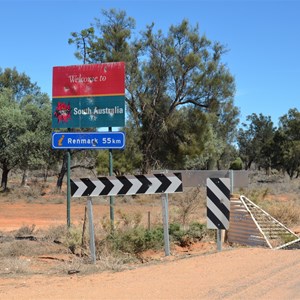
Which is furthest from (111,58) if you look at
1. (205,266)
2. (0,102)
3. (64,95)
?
(205,266)

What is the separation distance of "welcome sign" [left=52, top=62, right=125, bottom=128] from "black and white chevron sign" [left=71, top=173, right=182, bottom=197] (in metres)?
3.72

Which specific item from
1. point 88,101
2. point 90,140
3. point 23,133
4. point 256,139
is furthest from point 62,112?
point 256,139

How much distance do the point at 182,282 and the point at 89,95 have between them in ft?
23.7

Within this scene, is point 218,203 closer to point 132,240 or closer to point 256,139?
point 132,240

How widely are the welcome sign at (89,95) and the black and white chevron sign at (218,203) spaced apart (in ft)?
12.6

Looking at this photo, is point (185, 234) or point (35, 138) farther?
point (35, 138)

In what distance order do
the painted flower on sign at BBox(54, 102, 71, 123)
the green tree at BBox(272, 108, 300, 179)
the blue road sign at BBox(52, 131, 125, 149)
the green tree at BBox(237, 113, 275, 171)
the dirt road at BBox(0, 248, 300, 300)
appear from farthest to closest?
the green tree at BBox(237, 113, 275, 171)
the green tree at BBox(272, 108, 300, 179)
the painted flower on sign at BBox(54, 102, 71, 123)
the blue road sign at BBox(52, 131, 125, 149)
the dirt road at BBox(0, 248, 300, 300)

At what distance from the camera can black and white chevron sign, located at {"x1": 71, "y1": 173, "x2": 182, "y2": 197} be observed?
29.9 feet

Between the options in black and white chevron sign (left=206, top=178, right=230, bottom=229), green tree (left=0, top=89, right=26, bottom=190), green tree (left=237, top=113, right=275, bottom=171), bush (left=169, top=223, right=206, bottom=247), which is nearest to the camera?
black and white chevron sign (left=206, top=178, right=230, bottom=229)

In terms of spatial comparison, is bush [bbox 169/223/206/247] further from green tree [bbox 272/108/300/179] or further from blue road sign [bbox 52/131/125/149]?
green tree [bbox 272/108/300/179]

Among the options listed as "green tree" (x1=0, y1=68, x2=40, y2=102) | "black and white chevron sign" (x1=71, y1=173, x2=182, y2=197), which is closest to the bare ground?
"black and white chevron sign" (x1=71, y1=173, x2=182, y2=197)

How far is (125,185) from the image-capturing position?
30.2 feet

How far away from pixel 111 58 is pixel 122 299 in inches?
1130

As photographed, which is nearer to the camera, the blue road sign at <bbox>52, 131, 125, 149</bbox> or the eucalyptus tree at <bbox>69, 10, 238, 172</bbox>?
the blue road sign at <bbox>52, 131, 125, 149</bbox>
